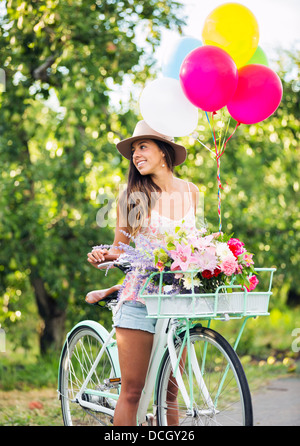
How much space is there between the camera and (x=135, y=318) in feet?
9.48

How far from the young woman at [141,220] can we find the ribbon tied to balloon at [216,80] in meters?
0.13

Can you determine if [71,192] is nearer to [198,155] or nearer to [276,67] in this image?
[198,155]

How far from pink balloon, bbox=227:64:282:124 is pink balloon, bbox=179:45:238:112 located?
0.39 ft

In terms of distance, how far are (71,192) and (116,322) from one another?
3646 mm

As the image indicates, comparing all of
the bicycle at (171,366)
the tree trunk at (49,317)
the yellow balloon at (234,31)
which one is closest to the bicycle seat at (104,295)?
the bicycle at (171,366)

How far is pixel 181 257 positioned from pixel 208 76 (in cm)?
101

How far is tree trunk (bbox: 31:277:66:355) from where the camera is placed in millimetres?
7410

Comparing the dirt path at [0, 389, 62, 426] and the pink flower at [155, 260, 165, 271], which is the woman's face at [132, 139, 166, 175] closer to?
the pink flower at [155, 260, 165, 271]

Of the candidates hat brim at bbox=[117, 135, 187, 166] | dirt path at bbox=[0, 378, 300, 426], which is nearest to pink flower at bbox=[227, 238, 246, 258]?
hat brim at bbox=[117, 135, 187, 166]

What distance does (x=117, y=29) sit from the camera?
5.95m

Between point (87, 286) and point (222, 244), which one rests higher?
point (222, 244)

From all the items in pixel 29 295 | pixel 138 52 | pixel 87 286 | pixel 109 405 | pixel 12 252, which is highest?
pixel 138 52

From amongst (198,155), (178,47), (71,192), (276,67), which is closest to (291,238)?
(198,155)

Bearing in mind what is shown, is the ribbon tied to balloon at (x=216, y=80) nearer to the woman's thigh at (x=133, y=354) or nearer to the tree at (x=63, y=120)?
the woman's thigh at (x=133, y=354)
